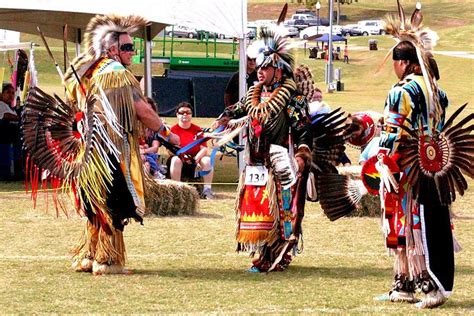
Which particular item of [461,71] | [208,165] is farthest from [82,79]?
[461,71]

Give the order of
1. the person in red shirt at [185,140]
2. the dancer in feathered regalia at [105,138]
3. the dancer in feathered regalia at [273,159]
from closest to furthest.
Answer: the dancer in feathered regalia at [105,138] < the dancer in feathered regalia at [273,159] < the person in red shirt at [185,140]

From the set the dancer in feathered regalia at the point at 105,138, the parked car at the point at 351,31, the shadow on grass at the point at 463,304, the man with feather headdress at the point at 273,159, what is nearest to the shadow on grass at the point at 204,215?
the man with feather headdress at the point at 273,159

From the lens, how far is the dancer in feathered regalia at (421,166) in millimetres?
6438

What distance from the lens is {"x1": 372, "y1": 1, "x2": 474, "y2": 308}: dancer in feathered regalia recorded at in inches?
253

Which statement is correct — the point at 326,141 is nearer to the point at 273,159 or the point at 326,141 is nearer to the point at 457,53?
the point at 273,159

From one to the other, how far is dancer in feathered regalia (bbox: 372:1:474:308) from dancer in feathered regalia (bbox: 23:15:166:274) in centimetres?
182

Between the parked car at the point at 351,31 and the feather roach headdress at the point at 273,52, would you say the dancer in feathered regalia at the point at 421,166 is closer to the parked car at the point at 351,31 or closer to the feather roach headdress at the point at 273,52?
the feather roach headdress at the point at 273,52

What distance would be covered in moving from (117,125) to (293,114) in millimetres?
1196

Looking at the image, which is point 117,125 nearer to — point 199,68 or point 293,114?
point 293,114

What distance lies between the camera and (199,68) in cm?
2242

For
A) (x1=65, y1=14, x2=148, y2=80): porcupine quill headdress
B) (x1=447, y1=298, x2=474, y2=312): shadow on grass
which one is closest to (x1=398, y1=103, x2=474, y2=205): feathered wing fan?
(x1=447, y1=298, x2=474, y2=312): shadow on grass

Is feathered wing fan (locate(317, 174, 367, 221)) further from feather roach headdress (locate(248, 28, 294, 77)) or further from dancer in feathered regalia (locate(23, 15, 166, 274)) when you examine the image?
dancer in feathered regalia (locate(23, 15, 166, 274))

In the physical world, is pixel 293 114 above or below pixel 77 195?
above

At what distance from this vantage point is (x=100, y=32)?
7738 millimetres
